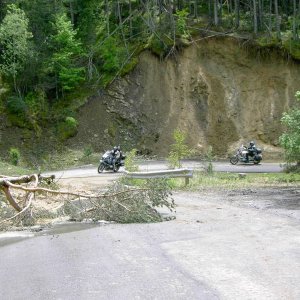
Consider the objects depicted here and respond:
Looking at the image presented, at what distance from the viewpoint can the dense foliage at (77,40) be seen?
4094 centimetres

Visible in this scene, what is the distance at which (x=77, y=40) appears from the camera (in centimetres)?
4328

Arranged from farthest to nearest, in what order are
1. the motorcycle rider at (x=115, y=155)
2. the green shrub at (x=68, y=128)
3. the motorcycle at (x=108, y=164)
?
the green shrub at (x=68, y=128) < the motorcycle rider at (x=115, y=155) < the motorcycle at (x=108, y=164)

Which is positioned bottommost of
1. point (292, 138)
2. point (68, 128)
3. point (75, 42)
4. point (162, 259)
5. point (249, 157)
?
point (249, 157)

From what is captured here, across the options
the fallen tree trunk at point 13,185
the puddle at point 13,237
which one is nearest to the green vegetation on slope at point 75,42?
the fallen tree trunk at point 13,185

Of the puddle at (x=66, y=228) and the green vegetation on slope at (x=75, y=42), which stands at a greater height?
the green vegetation on slope at (x=75, y=42)

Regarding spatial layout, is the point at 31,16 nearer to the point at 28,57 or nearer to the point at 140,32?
the point at 28,57

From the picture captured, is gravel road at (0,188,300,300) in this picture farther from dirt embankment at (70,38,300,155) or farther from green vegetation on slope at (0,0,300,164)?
green vegetation on slope at (0,0,300,164)

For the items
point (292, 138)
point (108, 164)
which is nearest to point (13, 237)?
point (292, 138)

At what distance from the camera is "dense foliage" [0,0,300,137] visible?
40.9m

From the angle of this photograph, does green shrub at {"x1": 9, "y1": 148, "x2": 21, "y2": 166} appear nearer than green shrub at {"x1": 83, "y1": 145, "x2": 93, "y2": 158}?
Yes

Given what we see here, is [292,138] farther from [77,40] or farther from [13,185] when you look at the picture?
[77,40]

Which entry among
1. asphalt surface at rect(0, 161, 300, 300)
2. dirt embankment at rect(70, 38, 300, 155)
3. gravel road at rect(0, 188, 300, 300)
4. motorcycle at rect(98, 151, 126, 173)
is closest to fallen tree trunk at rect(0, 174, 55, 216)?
asphalt surface at rect(0, 161, 300, 300)

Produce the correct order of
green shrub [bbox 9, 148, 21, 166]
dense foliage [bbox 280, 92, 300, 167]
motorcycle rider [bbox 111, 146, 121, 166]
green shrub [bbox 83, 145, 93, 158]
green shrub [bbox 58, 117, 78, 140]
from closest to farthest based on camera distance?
dense foliage [bbox 280, 92, 300, 167] → motorcycle rider [bbox 111, 146, 121, 166] → green shrub [bbox 9, 148, 21, 166] → green shrub [bbox 83, 145, 93, 158] → green shrub [bbox 58, 117, 78, 140]

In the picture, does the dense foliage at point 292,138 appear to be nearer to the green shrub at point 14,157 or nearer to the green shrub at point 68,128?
the green shrub at point 14,157
